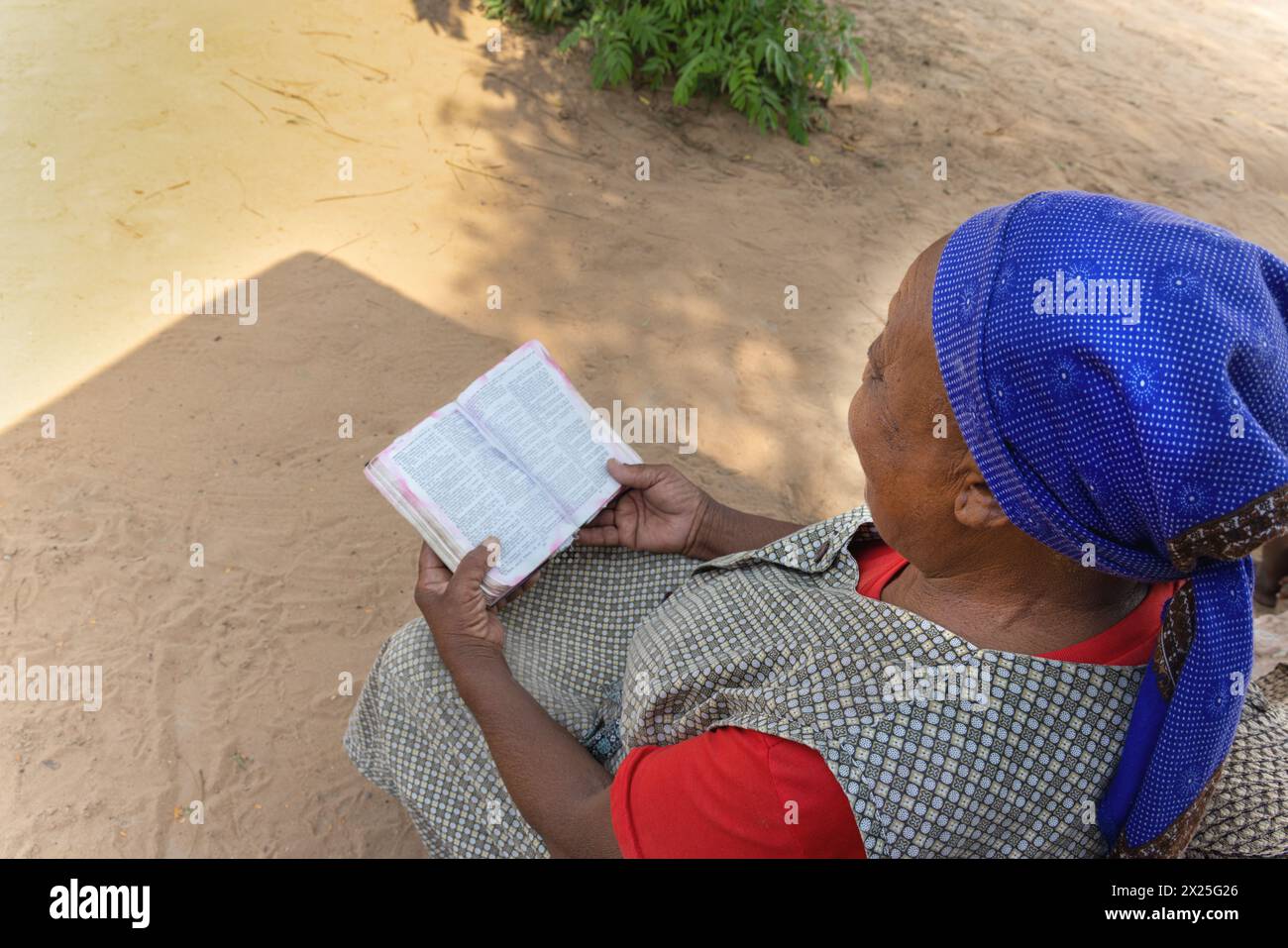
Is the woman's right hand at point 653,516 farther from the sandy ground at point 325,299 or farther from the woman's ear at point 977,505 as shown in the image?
the sandy ground at point 325,299

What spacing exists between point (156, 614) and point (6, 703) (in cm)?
44

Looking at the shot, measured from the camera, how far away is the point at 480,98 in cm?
546

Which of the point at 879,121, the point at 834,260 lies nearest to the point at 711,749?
the point at 834,260

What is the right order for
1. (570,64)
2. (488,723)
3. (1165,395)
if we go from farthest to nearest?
(570,64) < (488,723) < (1165,395)

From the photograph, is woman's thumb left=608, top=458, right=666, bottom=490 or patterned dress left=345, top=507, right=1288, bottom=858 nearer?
patterned dress left=345, top=507, right=1288, bottom=858

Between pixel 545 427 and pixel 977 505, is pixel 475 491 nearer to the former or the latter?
pixel 545 427

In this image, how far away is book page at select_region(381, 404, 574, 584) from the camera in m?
2.01

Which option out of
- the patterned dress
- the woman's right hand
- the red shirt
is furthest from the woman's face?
the woman's right hand

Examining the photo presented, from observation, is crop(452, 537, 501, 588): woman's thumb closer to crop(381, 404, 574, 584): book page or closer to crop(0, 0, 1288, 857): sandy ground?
crop(381, 404, 574, 584): book page

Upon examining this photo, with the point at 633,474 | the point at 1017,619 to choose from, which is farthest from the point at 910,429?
the point at 633,474

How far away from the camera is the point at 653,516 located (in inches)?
90.2

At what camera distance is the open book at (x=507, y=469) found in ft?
6.60

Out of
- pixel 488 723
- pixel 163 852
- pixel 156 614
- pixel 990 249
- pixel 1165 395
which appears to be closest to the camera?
pixel 1165 395

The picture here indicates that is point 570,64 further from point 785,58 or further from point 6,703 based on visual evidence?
point 6,703
